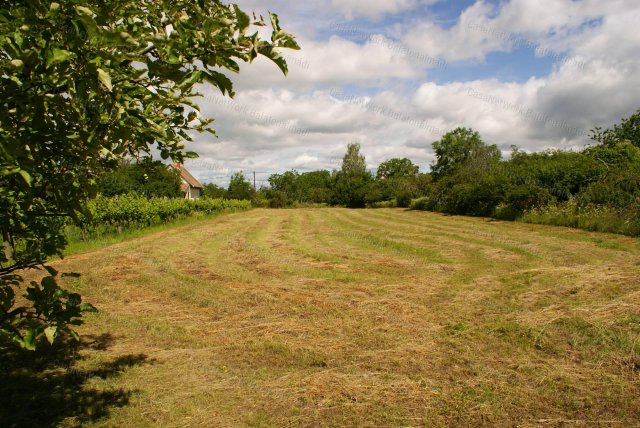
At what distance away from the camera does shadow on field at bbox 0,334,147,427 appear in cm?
389

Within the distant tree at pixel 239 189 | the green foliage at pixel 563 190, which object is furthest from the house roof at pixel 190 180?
the green foliage at pixel 563 190

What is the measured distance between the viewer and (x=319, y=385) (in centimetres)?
448

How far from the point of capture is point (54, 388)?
14.5 feet

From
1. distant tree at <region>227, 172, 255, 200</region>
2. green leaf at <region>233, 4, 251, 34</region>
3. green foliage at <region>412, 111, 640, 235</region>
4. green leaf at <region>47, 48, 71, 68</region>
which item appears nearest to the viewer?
green leaf at <region>47, 48, 71, 68</region>

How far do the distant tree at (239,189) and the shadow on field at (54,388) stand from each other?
5400 cm

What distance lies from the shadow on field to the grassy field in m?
0.02

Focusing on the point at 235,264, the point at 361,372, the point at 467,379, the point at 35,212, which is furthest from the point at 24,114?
the point at 235,264

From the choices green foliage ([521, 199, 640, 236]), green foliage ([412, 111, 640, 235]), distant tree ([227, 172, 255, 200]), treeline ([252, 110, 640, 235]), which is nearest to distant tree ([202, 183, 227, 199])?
distant tree ([227, 172, 255, 200])

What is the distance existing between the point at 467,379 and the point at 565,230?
51.4 ft

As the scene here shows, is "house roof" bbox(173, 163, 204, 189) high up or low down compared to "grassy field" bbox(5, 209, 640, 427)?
up

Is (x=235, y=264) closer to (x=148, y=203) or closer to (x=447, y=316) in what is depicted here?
(x=447, y=316)

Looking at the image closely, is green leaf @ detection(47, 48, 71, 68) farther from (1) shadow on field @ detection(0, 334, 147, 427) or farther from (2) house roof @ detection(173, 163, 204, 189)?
(2) house roof @ detection(173, 163, 204, 189)

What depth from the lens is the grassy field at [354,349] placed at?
3980 mm

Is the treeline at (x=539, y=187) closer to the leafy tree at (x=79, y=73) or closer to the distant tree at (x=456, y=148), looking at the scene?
the leafy tree at (x=79, y=73)
